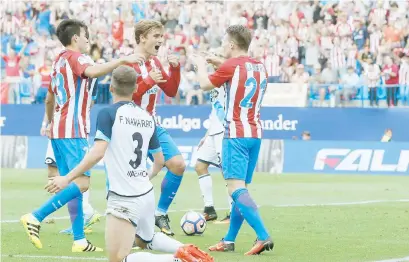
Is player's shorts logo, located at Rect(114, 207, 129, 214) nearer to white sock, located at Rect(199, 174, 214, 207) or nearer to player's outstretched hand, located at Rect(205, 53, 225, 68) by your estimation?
player's outstretched hand, located at Rect(205, 53, 225, 68)

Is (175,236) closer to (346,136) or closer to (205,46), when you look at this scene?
(346,136)

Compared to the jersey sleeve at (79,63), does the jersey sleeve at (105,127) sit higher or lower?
lower

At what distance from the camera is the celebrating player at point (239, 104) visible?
10211mm

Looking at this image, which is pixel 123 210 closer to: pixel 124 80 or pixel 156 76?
pixel 124 80

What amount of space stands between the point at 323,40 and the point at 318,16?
1.43m

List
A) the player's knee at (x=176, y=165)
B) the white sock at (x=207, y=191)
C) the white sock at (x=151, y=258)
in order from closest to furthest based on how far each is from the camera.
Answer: the white sock at (x=151, y=258)
the player's knee at (x=176, y=165)
the white sock at (x=207, y=191)

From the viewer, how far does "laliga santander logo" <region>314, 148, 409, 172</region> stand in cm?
2188

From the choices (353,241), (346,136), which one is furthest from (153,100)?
(346,136)

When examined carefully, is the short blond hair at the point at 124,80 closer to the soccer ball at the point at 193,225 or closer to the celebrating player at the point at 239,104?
the celebrating player at the point at 239,104

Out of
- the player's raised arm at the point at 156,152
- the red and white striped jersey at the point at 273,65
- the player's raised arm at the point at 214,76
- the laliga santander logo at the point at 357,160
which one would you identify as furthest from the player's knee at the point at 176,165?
the red and white striped jersey at the point at 273,65

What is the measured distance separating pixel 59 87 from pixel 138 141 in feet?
9.69

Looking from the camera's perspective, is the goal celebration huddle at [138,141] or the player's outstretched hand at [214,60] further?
the player's outstretched hand at [214,60]

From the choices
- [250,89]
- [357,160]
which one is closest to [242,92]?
[250,89]

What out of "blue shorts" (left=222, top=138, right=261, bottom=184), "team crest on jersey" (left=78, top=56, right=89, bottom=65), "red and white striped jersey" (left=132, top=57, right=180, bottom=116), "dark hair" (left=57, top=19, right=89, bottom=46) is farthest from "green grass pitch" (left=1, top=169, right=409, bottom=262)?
"dark hair" (left=57, top=19, right=89, bottom=46)
